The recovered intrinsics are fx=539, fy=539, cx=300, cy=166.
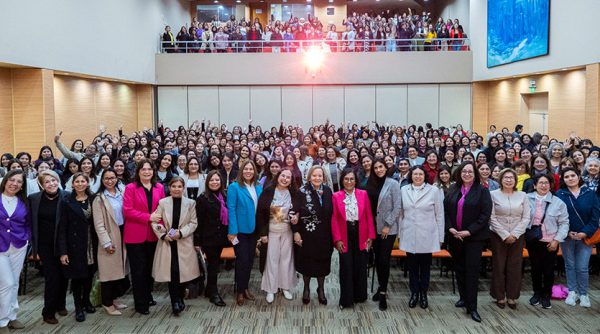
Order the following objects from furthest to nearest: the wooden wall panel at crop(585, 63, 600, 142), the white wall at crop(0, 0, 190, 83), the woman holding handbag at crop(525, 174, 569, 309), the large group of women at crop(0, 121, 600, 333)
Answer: the wooden wall panel at crop(585, 63, 600, 142) < the white wall at crop(0, 0, 190, 83) < the woman holding handbag at crop(525, 174, 569, 309) < the large group of women at crop(0, 121, 600, 333)

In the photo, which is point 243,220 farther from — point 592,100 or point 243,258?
point 592,100

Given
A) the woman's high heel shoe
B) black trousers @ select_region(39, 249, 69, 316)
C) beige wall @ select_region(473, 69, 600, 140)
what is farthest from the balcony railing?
black trousers @ select_region(39, 249, 69, 316)

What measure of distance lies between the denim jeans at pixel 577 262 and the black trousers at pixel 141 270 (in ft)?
16.3

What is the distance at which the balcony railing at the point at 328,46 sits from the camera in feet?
67.6

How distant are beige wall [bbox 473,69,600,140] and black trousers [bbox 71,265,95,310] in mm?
12190

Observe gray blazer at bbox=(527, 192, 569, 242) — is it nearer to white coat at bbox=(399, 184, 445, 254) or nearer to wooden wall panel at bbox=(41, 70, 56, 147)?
white coat at bbox=(399, 184, 445, 254)

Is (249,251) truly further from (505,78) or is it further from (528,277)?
(505,78)

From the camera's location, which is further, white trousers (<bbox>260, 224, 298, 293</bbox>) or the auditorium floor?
white trousers (<bbox>260, 224, 298, 293</bbox>)

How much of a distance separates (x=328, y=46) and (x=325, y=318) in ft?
52.5

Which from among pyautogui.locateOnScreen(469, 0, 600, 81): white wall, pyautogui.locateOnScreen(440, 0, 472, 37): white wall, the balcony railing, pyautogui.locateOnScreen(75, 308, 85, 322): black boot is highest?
pyautogui.locateOnScreen(440, 0, 472, 37): white wall

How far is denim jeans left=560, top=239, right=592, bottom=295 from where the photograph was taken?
21.0ft

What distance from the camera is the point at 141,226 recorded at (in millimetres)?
6070

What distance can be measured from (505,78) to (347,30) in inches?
257

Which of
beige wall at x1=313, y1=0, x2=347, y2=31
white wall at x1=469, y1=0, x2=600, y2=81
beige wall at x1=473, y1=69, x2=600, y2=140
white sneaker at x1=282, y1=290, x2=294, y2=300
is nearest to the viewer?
white sneaker at x1=282, y1=290, x2=294, y2=300
